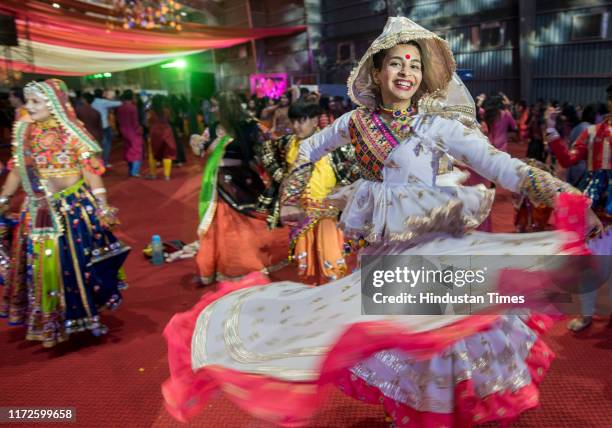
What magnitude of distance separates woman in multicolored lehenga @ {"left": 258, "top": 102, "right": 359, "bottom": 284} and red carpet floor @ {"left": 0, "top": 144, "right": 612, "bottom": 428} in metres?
1.10

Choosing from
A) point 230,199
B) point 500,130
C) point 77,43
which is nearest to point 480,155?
point 230,199

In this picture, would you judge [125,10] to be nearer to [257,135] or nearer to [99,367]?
[257,135]

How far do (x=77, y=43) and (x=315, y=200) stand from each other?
6368 millimetres

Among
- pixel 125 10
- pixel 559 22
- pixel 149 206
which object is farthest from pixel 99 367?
pixel 559 22

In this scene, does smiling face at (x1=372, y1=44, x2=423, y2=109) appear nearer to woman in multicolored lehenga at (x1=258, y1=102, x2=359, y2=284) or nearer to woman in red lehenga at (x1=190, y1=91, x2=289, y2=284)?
woman in multicolored lehenga at (x1=258, y1=102, x2=359, y2=284)

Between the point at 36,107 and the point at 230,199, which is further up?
the point at 36,107

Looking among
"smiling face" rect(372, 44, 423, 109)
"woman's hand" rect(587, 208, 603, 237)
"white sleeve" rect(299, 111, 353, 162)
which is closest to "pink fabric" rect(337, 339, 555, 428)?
"woman's hand" rect(587, 208, 603, 237)

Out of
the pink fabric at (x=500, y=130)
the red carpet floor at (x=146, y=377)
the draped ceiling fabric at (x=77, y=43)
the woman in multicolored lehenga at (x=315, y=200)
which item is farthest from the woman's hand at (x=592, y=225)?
the draped ceiling fabric at (x=77, y=43)

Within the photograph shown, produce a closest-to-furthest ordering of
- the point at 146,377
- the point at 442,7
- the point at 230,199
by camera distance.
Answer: the point at 146,377
the point at 230,199
the point at 442,7

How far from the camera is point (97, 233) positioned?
128 inches

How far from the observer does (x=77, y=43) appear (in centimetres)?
780

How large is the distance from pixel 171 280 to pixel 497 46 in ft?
42.4

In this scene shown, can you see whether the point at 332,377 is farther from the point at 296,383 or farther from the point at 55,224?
the point at 55,224

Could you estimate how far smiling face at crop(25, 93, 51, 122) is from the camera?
2.99 metres
